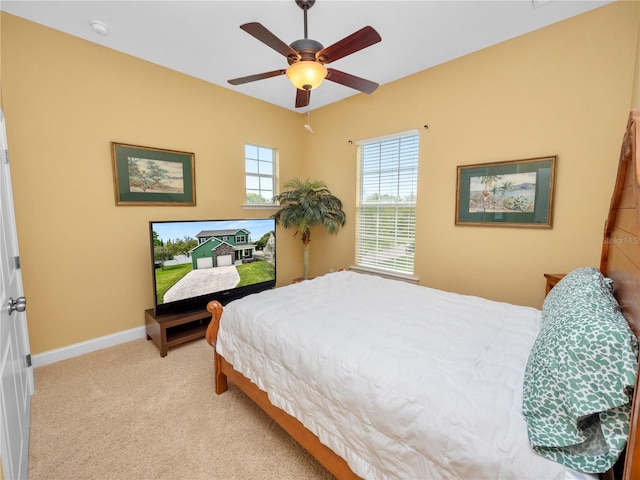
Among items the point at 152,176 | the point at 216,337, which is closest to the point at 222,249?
the point at 152,176

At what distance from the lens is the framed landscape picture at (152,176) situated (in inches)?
110

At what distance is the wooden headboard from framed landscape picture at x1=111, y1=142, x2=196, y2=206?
11.5 ft

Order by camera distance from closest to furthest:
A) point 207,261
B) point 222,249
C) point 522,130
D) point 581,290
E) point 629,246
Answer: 1. point 629,246
2. point 581,290
3. point 522,130
4. point 207,261
5. point 222,249

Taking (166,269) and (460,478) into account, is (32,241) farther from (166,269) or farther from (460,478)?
(460,478)

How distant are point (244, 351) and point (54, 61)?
116 inches

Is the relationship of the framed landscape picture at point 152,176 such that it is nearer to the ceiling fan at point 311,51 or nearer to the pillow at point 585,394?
the ceiling fan at point 311,51

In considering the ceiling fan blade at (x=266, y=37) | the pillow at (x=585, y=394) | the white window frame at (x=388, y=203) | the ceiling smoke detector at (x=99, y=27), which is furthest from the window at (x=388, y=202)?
the ceiling smoke detector at (x=99, y=27)

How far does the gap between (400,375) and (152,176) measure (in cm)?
308

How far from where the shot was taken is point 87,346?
8.86ft

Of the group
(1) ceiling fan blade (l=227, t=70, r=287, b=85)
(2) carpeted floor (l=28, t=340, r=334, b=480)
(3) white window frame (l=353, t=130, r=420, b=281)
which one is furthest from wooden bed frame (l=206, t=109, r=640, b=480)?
(3) white window frame (l=353, t=130, r=420, b=281)

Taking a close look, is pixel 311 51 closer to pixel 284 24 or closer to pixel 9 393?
pixel 284 24

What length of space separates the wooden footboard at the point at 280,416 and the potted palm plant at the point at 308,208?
6.87 ft

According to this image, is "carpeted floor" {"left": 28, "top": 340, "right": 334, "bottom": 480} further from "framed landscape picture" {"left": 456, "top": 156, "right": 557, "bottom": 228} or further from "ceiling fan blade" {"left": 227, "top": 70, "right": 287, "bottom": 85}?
"framed landscape picture" {"left": 456, "top": 156, "right": 557, "bottom": 228}

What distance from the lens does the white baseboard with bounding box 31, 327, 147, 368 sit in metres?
2.47
